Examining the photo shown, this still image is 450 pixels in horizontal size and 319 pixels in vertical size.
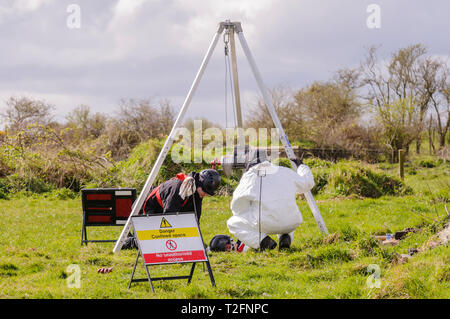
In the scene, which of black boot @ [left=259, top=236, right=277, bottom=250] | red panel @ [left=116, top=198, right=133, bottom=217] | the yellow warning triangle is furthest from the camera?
red panel @ [left=116, top=198, right=133, bottom=217]

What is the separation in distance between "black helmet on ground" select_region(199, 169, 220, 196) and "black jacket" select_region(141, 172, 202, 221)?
0.38 ft

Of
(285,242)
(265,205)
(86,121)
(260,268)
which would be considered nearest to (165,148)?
(265,205)

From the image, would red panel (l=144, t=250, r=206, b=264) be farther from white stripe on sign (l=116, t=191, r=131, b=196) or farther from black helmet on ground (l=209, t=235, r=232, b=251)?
white stripe on sign (l=116, t=191, r=131, b=196)

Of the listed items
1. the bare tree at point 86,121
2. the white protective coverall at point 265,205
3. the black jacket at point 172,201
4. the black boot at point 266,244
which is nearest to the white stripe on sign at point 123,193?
the black jacket at point 172,201

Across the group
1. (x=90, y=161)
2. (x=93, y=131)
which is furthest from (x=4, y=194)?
(x=93, y=131)

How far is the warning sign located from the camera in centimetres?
595

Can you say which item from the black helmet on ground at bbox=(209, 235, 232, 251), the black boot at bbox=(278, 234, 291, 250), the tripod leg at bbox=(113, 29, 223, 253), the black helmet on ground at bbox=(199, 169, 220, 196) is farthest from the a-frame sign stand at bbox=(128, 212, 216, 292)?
the black boot at bbox=(278, 234, 291, 250)

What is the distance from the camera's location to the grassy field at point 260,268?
5520mm

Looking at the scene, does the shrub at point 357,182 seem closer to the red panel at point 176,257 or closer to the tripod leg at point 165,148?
the tripod leg at point 165,148

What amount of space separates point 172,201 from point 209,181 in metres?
0.64

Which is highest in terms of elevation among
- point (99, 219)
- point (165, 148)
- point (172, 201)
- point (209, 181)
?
point (165, 148)

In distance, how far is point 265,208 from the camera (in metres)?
7.59

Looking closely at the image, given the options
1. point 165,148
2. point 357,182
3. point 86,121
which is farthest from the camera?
point 86,121

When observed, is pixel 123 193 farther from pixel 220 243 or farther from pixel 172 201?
pixel 220 243
